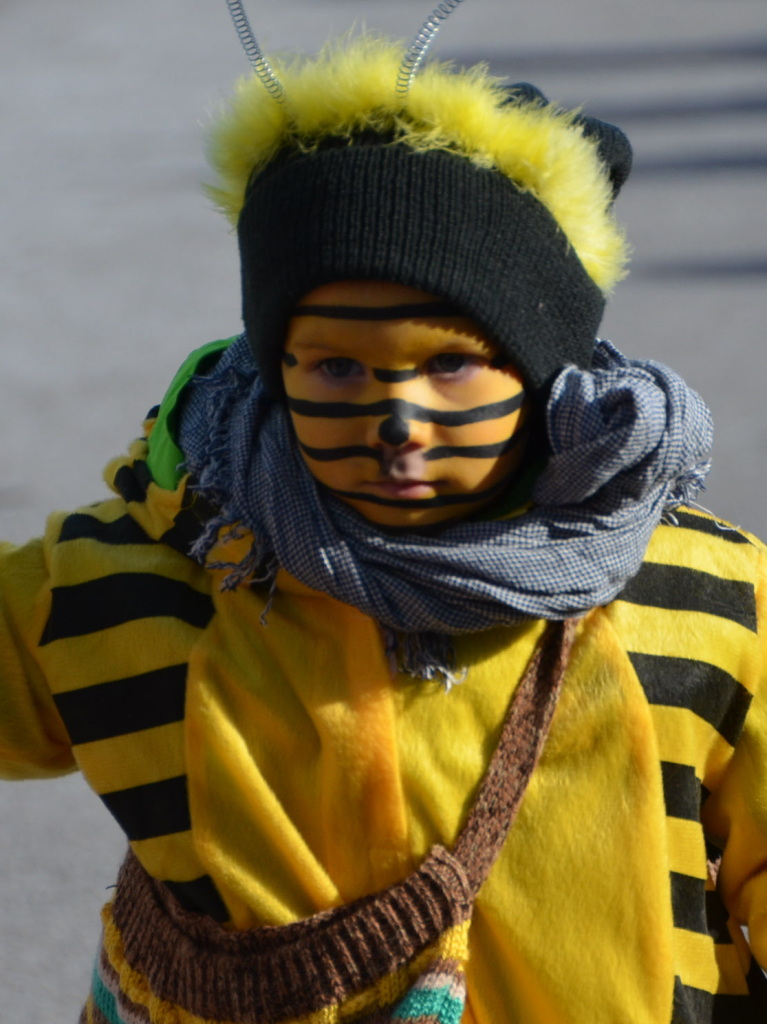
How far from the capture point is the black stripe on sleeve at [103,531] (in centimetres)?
155

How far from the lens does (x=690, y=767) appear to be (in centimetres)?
150

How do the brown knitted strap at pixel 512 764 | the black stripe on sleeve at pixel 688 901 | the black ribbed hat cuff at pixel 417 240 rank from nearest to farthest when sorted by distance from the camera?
1. the black ribbed hat cuff at pixel 417 240
2. the brown knitted strap at pixel 512 764
3. the black stripe on sleeve at pixel 688 901

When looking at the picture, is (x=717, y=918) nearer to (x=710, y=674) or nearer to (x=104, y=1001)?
(x=710, y=674)

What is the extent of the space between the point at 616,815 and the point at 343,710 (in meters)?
0.30

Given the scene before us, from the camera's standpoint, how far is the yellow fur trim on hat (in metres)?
1.36

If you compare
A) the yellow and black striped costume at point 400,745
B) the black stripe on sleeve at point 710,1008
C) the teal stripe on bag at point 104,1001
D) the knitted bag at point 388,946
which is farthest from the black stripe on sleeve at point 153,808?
the black stripe on sleeve at point 710,1008

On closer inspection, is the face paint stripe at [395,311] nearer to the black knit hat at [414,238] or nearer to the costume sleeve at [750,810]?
the black knit hat at [414,238]

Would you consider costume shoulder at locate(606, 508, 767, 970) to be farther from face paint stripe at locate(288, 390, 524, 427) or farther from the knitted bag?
face paint stripe at locate(288, 390, 524, 427)

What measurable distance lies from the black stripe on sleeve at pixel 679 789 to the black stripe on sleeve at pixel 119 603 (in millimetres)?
508

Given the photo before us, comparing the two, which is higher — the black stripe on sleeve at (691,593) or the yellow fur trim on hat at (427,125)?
the yellow fur trim on hat at (427,125)

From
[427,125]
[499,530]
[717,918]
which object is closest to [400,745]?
[499,530]

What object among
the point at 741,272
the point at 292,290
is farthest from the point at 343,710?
the point at 741,272

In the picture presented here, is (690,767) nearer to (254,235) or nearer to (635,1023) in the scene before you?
(635,1023)

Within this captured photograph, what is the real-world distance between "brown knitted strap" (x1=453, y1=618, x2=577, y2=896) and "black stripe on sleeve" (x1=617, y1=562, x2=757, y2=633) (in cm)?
11
